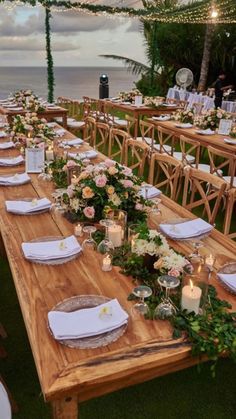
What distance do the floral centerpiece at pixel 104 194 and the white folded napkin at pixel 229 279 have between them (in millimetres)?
589

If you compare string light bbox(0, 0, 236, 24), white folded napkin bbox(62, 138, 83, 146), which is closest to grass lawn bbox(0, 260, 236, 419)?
white folded napkin bbox(62, 138, 83, 146)

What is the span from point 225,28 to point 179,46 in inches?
71.5

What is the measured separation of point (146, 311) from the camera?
131 cm

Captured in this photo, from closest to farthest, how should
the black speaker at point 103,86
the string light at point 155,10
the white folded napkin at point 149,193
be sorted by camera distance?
1. the white folded napkin at point 149,193
2. the string light at point 155,10
3. the black speaker at point 103,86

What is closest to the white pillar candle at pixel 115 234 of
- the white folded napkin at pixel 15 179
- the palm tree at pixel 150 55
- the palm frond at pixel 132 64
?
the white folded napkin at pixel 15 179

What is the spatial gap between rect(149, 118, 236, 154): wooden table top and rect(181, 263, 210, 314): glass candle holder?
10.3ft

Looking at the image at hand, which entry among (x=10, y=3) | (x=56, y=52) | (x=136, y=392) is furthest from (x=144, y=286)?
(x=56, y=52)

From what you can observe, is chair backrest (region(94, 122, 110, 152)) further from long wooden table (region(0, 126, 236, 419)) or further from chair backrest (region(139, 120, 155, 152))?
long wooden table (region(0, 126, 236, 419))

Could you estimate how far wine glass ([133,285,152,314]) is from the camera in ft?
4.34

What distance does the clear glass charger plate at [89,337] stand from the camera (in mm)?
1163

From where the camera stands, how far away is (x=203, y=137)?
476 cm

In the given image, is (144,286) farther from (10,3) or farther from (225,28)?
(225,28)

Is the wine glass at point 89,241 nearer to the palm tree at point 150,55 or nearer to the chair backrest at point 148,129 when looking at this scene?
the chair backrest at point 148,129

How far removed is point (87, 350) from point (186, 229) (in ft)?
3.17
